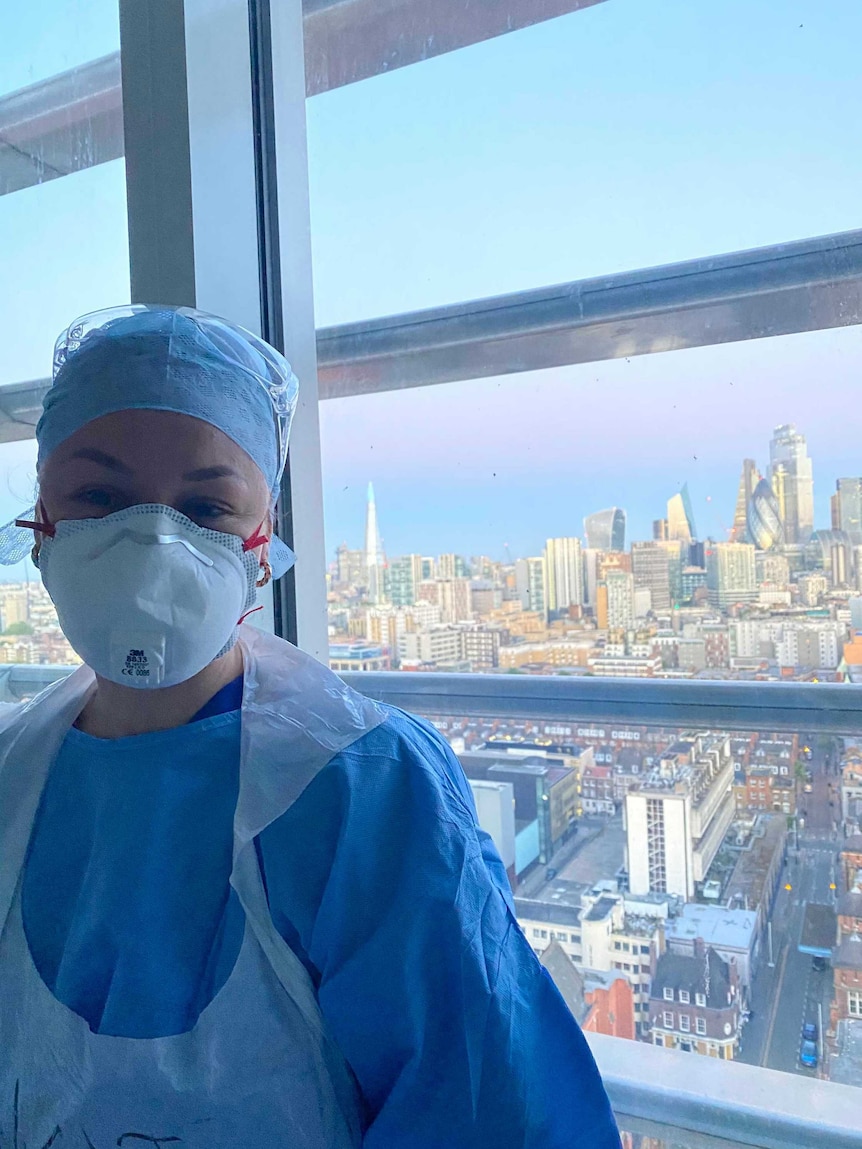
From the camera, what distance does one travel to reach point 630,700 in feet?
3.74

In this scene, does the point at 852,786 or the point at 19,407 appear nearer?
the point at 852,786

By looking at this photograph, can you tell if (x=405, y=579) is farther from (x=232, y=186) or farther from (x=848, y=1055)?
(x=848, y=1055)

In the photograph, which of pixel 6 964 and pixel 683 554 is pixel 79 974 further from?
pixel 683 554

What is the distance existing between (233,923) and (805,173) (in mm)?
1141

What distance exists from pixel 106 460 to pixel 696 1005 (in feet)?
3.59

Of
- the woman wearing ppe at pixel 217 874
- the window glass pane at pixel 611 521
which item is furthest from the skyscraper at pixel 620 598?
the woman wearing ppe at pixel 217 874

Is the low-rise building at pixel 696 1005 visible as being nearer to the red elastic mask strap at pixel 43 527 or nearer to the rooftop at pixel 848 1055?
the rooftop at pixel 848 1055

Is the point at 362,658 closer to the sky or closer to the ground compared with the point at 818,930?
closer to the sky

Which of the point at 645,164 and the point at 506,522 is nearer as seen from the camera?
the point at 645,164

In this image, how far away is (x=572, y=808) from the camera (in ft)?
4.12

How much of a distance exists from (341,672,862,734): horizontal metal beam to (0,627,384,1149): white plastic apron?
0.62m

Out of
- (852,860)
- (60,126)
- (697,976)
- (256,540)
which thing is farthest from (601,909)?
(60,126)

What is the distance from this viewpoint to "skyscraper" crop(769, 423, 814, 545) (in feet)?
3.41

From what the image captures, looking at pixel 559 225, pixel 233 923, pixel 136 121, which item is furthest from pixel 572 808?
pixel 136 121
